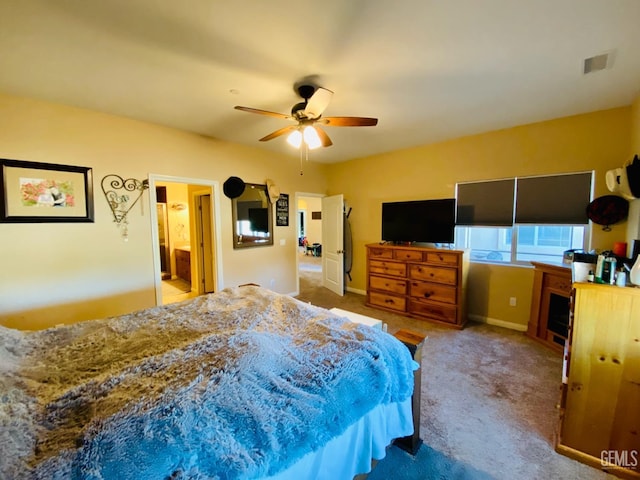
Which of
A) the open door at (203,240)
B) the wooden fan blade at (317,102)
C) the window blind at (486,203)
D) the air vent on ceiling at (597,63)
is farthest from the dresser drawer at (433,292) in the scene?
the open door at (203,240)

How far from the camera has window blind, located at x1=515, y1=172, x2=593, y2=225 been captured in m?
3.12

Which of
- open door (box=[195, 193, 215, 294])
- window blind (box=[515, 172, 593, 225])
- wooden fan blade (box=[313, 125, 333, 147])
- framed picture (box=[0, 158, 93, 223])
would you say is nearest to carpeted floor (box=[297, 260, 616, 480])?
window blind (box=[515, 172, 593, 225])

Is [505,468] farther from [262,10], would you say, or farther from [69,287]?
[69,287]

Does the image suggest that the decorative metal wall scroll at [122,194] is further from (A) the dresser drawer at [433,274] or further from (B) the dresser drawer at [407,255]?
(A) the dresser drawer at [433,274]

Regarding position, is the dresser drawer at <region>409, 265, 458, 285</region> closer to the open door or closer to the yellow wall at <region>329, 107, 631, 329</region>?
the yellow wall at <region>329, 107, 631, 329</region>

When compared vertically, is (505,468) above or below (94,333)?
below

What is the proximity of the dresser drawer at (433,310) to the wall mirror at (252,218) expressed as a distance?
8.46 feet

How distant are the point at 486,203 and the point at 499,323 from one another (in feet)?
5.54

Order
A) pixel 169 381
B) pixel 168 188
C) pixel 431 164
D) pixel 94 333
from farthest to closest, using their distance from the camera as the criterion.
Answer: pixel 168 188
pixel 431 164
pixel 94 333
pixel 169 381

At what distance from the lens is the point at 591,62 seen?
80.1 inches

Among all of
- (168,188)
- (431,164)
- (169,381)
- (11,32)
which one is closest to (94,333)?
(169,381)

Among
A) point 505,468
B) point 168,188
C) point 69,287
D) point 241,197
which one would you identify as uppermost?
point 168,188

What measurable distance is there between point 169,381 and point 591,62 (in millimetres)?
3490

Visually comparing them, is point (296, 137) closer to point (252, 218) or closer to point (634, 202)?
point (252, 218)
